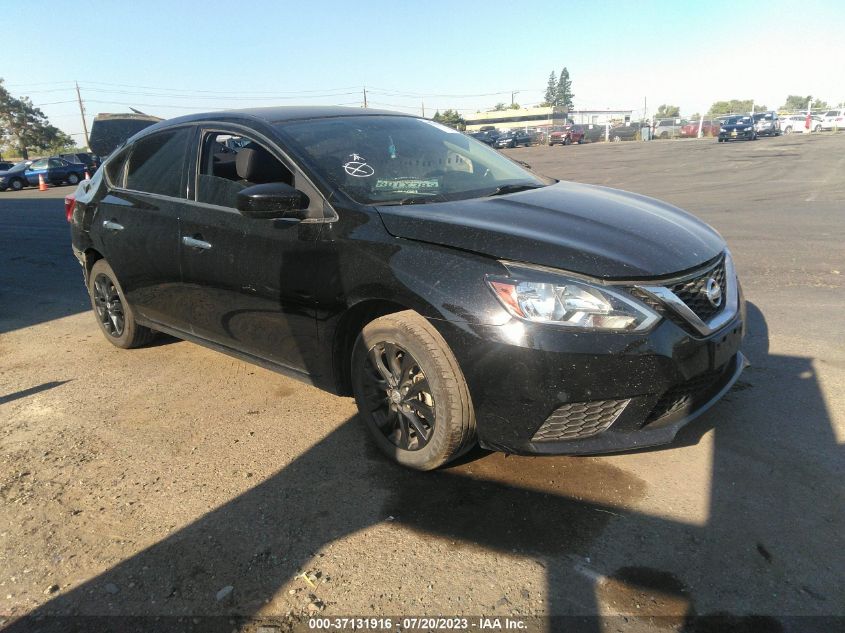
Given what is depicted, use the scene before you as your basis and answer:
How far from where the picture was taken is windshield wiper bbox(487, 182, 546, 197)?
3484mm

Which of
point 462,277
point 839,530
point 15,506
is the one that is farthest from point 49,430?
point 839,530

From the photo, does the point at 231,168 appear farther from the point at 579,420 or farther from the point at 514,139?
the point at 514,139

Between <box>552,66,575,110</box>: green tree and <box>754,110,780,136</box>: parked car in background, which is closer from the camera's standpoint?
<box>754,110,780,136</box>: parked car in background

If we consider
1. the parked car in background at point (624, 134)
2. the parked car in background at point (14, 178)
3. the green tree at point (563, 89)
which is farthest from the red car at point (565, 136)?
the green tree at point (563, 89)

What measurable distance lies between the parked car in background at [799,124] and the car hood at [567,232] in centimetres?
5271

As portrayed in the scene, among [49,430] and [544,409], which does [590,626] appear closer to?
[544,409]

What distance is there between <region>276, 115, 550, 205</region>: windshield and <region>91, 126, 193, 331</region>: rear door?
1.01 metres

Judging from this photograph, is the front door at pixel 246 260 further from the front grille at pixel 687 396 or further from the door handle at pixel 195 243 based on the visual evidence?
the front grille at pixel 687 396

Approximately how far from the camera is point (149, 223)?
164 inches

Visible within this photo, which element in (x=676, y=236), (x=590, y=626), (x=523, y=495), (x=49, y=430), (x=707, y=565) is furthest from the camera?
(x=49, y=430)

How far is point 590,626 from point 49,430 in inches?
127

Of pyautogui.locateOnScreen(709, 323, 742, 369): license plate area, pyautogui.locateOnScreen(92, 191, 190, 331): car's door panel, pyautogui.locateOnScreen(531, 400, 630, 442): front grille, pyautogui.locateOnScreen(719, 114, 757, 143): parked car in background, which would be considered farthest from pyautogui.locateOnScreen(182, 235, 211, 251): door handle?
pyautogui.locateOnScreen(719, 114, 757, 143): parked car in background

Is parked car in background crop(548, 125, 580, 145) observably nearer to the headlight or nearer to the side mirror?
the side mirror

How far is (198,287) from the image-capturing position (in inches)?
151
